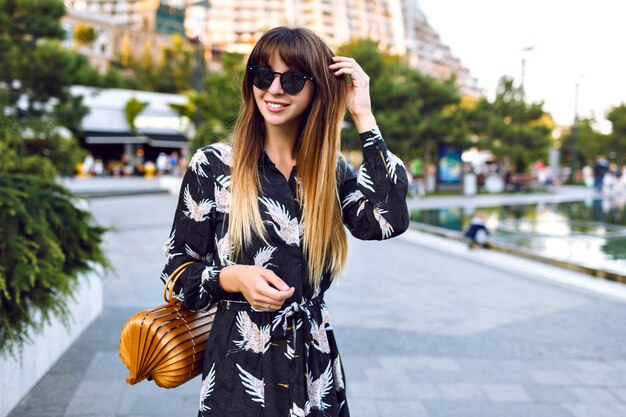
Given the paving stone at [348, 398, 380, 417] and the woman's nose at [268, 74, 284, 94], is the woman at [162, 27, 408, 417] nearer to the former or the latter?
the woman's nose at [268, 74, 284, 94]

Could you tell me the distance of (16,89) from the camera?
11367 mm

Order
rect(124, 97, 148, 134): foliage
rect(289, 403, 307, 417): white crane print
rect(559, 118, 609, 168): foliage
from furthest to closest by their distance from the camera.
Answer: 1. rect(559, 118, 609, 168): foliage
2. rect(124, 97, 148, 134): foliage
3. rect(289, 403, 307, 417): white crane print

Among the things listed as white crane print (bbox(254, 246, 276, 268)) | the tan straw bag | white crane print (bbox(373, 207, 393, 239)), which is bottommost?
the tan straw bag

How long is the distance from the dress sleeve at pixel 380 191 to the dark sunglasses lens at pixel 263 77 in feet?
1.15

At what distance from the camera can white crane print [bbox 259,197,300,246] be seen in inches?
70.0

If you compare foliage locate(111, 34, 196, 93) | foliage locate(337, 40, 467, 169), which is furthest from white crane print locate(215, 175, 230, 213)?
foliage locate(111, 34, 196, 93)

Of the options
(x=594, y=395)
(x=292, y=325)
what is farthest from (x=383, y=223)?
(x=594, y=395)

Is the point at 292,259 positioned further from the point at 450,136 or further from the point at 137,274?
the point at 450,136

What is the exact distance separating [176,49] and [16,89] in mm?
53784

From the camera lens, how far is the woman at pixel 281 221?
1736mm

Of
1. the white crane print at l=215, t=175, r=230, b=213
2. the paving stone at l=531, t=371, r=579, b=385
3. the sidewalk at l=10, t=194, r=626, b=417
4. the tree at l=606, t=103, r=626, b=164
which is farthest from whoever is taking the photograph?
the tree at l=606, t=103, r=626, b=164

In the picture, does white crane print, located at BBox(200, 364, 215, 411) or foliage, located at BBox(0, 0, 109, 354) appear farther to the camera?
foliage, located at BBox(0, 0, 109, 354)

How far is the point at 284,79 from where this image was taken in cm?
182

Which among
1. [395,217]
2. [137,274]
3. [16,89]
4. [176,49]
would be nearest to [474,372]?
[395,217]
